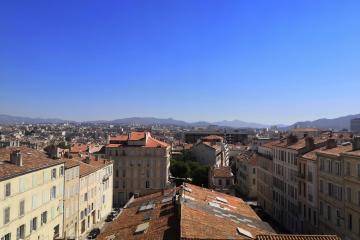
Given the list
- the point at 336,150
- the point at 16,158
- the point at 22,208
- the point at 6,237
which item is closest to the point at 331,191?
the point at 336,150

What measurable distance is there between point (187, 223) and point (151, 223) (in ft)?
13.0

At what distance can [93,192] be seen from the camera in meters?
74.5

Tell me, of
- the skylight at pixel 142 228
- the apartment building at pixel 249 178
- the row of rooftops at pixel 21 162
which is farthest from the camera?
the apartment building at pixel 249 178

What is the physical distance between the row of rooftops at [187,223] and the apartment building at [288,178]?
29.2 metres

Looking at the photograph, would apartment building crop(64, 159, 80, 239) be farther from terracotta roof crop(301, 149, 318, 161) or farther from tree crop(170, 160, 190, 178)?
tree crop(170, 160, 190, 178)

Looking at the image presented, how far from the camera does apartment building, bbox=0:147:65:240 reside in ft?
138

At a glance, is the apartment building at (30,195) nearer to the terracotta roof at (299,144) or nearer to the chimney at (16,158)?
the chimney at (16,158)

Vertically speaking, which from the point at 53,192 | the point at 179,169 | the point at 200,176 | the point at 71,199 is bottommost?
the point at 200,176

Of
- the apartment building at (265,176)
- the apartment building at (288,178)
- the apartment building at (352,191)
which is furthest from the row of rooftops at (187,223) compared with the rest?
the apartment building at (265,176)

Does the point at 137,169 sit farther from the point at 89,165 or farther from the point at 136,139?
the point at 89,165

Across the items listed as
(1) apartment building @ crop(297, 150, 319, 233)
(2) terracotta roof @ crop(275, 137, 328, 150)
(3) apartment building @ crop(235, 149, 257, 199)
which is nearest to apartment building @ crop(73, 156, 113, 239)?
(2) terracotta roof @ crop(275, 137, 328, 150)

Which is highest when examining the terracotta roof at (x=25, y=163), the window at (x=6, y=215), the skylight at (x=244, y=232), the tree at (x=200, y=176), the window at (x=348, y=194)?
the terracotta roof at (x=25, y=163)

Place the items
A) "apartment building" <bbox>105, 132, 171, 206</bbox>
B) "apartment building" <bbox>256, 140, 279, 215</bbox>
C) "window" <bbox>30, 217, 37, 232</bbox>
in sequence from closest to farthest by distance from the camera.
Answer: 1. "window" <bbox>30, 217, 37, 232</bbox>
2. "apartment building" <bbox>256, 140, 279, 215</bbox>
3. "apartment building" <bbox>105, 132, 171, 206</bbox>

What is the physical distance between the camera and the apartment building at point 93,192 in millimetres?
67688
